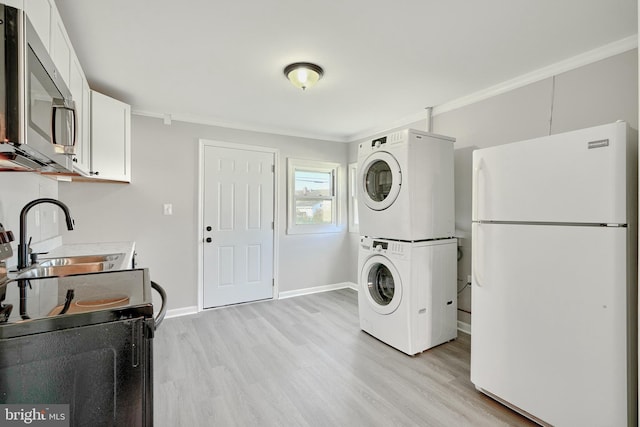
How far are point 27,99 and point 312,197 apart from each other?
138 inches

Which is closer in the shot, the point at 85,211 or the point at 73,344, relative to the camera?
the point at 73,344

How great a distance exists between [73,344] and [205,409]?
1320 millimetres

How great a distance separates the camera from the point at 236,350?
2.59 meters

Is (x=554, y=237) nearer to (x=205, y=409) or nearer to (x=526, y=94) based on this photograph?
(x=526, y=94)

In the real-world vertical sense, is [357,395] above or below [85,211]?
below

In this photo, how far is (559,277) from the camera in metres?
1.59

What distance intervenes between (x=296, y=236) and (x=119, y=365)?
11.0 feet

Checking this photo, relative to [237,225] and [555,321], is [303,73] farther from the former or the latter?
[555,321]

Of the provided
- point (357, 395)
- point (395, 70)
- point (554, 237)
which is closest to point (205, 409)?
point (357, 395)

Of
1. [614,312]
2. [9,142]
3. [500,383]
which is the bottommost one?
[500,383]

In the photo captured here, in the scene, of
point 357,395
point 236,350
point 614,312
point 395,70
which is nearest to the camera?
point 614,312

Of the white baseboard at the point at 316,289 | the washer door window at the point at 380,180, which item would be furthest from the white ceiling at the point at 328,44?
the white baseboard at the point at 316,289

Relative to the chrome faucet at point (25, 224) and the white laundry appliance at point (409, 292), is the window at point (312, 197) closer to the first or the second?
the white laundry appliance at point (409, 292)

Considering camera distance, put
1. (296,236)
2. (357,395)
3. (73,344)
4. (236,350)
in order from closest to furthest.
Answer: (73,344) < (357,395) < (236,350) < (296,236)
